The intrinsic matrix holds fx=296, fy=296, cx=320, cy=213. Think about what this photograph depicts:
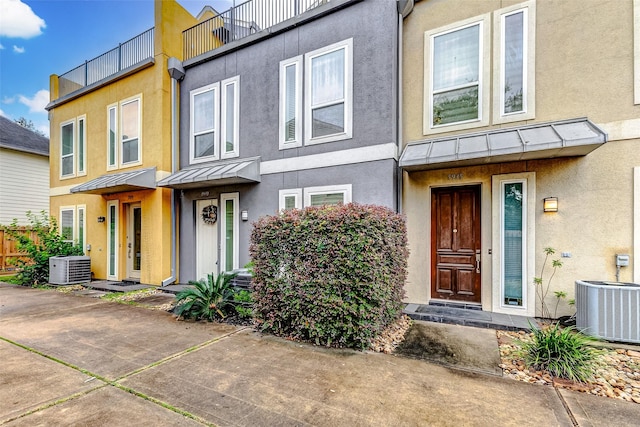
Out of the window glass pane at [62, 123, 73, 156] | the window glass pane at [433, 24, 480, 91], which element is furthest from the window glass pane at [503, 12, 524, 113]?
the window glass pane at [62, 123, 73, 156]

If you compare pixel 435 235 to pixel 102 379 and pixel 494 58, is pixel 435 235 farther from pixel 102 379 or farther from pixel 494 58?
pixel 102 379

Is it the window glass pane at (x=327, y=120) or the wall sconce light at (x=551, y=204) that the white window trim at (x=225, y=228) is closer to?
the window glass pane at (x=327, y=120)

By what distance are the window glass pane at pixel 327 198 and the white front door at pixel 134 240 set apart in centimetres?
601

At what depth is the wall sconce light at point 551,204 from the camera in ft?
16.9

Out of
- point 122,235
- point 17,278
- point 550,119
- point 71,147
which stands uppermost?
point 71,147

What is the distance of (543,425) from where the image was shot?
8.38 ft

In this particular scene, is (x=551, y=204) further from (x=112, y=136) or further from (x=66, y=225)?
(x=66, y=225)

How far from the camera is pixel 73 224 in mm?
10578

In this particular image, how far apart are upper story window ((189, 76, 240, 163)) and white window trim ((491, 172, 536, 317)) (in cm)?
613

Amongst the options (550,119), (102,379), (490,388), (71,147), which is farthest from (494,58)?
(71,147)

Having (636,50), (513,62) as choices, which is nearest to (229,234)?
(513,62)

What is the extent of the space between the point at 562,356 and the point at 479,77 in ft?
16.1

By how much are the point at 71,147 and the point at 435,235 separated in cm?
1263

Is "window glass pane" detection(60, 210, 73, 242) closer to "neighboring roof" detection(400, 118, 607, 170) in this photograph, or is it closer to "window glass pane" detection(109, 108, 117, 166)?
"window glass pane" detection(109, 108, 117, 166)
